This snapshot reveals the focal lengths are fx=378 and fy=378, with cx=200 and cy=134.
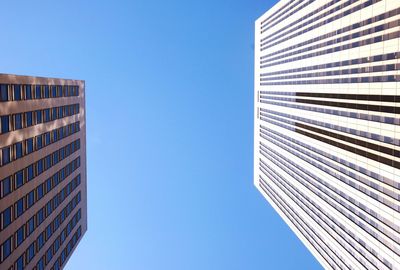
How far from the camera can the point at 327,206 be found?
3110 inches

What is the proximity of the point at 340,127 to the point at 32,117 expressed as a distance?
178 feet

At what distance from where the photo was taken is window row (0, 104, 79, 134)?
45000mm

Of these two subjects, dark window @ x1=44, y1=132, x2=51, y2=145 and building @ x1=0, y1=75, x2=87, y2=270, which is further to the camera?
dark window @ x1=44, y1=132, x2=51, y2=145

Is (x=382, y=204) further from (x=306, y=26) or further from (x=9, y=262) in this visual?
(x=9, y=262)

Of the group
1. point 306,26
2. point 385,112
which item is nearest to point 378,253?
point 385,112

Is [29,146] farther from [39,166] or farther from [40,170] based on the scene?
[40,170]

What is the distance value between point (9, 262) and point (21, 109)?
1906 centimetres

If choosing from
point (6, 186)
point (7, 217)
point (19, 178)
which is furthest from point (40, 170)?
point (7, 217)

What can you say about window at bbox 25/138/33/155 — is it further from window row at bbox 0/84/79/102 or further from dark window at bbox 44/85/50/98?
dark window at bbox 44/85/50/98

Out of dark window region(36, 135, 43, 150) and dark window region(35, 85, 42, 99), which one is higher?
dark window region(35, 85, 42, 99)

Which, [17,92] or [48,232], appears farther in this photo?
[48,232]

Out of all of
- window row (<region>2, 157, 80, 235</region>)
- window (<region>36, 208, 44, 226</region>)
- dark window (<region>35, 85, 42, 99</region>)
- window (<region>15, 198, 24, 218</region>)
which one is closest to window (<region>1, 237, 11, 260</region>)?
window row (<region>2, 157, 80, 235</region>)

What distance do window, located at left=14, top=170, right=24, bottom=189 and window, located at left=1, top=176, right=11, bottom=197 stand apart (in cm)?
165

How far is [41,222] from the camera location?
188 ft
